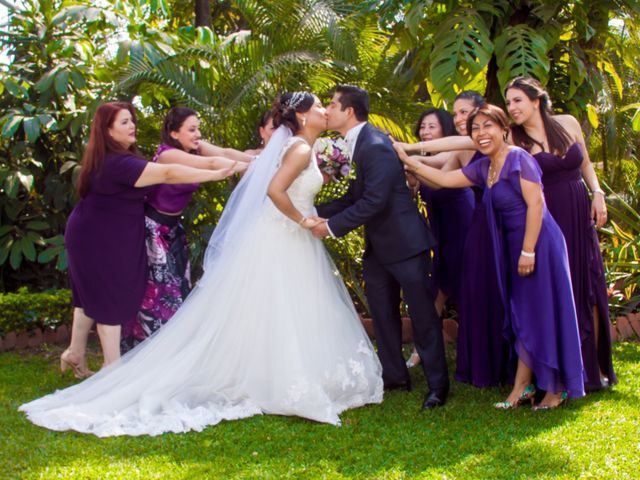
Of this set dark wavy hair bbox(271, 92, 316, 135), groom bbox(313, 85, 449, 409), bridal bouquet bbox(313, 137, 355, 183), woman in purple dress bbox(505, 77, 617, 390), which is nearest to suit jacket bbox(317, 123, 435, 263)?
groom bbox(313, 85, 449, 409)

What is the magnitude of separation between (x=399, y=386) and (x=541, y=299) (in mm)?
1243

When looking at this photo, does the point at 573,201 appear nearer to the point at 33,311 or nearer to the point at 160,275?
the point at 160,275

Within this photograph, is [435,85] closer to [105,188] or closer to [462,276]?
[462,276]

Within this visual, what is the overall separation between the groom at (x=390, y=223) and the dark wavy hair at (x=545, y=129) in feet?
2.67

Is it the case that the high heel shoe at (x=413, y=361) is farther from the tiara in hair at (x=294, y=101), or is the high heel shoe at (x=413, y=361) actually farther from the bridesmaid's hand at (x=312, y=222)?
the tiara in hair at (x=294, y=101)

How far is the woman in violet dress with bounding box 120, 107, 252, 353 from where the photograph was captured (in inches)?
222

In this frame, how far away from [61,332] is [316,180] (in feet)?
11.6

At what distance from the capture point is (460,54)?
6574mm

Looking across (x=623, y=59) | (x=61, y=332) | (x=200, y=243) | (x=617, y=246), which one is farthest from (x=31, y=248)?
(x=623, y=59)

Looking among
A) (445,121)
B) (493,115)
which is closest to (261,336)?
(493,115)

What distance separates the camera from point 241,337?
504 cm

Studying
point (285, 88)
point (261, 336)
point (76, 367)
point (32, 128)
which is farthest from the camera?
point (32, 128)

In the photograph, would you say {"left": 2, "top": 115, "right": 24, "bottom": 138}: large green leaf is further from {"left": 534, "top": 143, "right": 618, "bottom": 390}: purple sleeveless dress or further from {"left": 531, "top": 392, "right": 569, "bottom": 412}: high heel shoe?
{"left": 531, "top": 392, "right": 569, "bottom": 412}: high heel shoe

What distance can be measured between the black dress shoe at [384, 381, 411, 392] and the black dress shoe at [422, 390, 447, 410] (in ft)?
1.28
